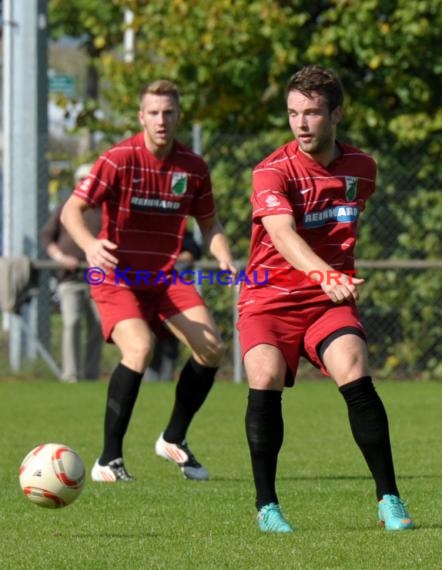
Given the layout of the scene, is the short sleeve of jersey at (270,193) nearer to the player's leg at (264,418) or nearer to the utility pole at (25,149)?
the player's leg at (264,418)

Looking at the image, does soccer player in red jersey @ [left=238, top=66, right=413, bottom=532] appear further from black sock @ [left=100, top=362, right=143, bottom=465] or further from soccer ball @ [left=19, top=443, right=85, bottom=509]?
black sock @ [left=100, top=362, right=143, bottom=465]

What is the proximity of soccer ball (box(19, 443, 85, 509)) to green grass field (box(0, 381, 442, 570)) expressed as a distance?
0.54ft

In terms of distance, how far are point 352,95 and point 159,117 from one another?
852 centimetres

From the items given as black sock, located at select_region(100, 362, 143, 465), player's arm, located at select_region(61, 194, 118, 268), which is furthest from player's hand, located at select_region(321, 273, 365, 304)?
black sock, located at select_region(100, 362, 143, 465)

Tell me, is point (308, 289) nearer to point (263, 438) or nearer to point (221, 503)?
point (263, 438)

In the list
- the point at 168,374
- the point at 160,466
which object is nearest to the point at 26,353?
the point at 168,374

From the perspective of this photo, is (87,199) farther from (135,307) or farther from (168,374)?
(168,374)

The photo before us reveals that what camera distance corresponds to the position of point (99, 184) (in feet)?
27.5

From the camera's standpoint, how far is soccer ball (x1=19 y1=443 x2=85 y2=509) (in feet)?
20.5

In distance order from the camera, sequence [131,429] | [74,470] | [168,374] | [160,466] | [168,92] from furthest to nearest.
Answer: [168,374] → [131,429] → [160,466] → [168,92] → [74,470]

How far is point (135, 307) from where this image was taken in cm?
843

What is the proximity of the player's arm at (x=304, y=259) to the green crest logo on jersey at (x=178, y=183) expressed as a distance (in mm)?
2204

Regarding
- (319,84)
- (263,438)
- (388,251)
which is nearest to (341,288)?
(263,438)

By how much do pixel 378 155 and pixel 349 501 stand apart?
373 inches
